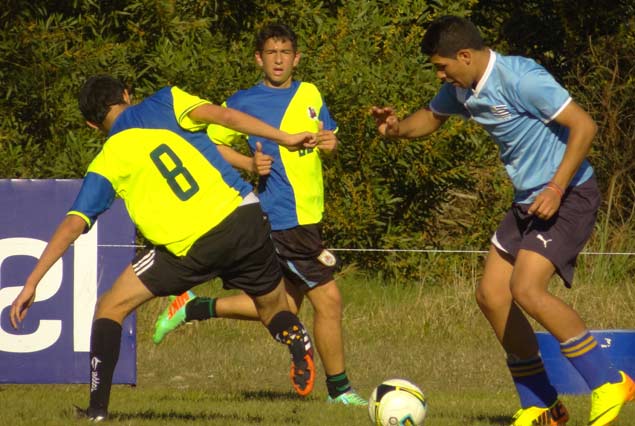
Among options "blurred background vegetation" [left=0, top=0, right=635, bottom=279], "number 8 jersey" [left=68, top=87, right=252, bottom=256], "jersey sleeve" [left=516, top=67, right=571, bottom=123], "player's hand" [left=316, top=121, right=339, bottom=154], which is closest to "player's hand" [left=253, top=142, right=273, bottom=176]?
"player's hand" [left=316, top=121, right=339, bottom=154]

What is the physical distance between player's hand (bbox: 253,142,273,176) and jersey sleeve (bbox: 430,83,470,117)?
97 cm

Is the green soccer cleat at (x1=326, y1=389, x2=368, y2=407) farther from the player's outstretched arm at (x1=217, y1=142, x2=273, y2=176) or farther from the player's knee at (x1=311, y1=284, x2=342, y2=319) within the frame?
the player's outstretched arm at (x1=217, y1=142, x2=273, y2=176)

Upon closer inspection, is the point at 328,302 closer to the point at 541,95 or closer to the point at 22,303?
the point at 22,303

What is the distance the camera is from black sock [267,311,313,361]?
24.3 ft

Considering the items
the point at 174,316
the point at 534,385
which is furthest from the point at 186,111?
the point at 534,385

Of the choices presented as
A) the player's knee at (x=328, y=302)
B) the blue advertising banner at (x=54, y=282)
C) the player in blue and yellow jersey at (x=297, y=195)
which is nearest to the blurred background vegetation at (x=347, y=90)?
the blue advertising banner at (x=54, y=282)

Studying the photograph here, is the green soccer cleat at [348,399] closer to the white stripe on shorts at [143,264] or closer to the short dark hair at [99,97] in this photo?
the white stripe on shorts at [143,264]

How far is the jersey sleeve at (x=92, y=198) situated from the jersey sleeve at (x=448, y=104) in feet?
5.57

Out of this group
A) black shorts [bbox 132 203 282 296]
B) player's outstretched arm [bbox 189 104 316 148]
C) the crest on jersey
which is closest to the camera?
the crest on jersey

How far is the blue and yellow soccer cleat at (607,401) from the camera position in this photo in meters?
6.43

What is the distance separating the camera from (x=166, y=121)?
698cm

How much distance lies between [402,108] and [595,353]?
5995 millimetres

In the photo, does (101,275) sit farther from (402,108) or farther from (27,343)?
(402,108)

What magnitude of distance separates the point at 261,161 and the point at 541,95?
1.80m
